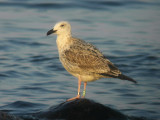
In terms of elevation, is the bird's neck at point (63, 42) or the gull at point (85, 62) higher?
the bird's neck at point (63, 42)

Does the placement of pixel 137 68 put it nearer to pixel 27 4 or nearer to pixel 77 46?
pixel 77 46

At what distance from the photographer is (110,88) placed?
9.17 metres

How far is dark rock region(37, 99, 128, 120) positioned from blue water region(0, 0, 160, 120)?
72 centimetres

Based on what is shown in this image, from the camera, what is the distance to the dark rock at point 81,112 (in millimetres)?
6703

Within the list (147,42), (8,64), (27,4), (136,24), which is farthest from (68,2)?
(8,64)

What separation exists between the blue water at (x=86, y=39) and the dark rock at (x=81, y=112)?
717 millimetres

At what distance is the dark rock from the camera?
6.70m

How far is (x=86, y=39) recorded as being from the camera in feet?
43.3

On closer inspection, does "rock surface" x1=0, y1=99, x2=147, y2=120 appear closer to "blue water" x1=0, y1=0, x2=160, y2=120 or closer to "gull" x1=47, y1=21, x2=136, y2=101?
"gull" x1=47, y1=21, x2=136, y2=101

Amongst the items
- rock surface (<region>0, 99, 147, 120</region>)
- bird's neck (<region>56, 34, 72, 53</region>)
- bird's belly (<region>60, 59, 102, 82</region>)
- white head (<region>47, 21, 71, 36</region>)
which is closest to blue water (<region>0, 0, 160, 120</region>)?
rock surface (<region>0, 99, 147, 120</region>)

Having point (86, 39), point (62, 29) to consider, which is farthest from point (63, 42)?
point (86, 39)

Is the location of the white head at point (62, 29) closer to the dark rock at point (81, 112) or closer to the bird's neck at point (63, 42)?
the bird's neck at point (63, 42)

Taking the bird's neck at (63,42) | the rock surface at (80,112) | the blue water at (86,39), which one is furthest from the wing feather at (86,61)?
the blue water at (86,39)

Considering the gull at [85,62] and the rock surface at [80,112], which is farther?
the gull at [85,62]
